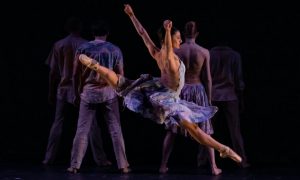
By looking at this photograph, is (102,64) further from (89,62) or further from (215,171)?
(215,171)

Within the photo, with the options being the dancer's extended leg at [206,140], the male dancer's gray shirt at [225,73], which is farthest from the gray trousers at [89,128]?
the male dancer's gray shirt at [225,73]

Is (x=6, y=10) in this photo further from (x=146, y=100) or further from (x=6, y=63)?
(x=146, y=100)

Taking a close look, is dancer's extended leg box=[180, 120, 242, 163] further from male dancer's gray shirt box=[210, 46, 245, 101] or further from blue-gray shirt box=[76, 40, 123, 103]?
male dancer's gray shirt box=[210, 46, 245, 101]

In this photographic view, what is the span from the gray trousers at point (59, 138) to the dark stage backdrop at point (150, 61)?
0.68 metres

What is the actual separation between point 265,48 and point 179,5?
3.95 feet

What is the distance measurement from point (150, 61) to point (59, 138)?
5.57 feet

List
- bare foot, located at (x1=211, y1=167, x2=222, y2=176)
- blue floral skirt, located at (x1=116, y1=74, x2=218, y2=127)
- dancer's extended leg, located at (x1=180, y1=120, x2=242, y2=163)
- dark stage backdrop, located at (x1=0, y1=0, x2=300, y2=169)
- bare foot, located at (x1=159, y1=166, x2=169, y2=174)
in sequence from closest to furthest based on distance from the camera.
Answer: dancer's extended leg, located at (x1=180, y1=120, x2=242, y2=163) → blue floral skirt, located at (x1=116, y1=74, x2=218, y2=127) → bare foot, located at (x1=211, y1=167, x2=222, y2=176) → bare foot, located at (x1=159, y1=166, x2=169, y2=174) → dark stage backdrop, located at (x1=0, y1=0, x2=300, y2=169)

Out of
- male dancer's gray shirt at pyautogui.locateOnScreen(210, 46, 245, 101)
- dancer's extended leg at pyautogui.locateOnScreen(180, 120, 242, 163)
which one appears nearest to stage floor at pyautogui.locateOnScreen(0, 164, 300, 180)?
dancer's extended leg at pyautogui.locateOnScreen(180, 120, 242, 163)

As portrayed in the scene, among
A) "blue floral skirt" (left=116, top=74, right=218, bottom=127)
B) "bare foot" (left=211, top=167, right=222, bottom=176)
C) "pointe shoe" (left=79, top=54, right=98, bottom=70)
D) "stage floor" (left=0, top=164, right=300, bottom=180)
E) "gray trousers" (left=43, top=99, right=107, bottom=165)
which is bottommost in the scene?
"stage floor" (left=0, top=164, right=300, bottom=180)

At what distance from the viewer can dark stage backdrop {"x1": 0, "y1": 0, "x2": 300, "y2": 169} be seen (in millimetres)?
10953

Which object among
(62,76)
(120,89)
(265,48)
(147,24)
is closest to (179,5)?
(147,24)

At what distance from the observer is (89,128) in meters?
9.44

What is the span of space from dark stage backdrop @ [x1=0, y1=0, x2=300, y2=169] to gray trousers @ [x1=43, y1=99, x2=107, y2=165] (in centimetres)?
68

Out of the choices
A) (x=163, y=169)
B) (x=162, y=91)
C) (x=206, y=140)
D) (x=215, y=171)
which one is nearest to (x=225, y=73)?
(x=215, y=171)
